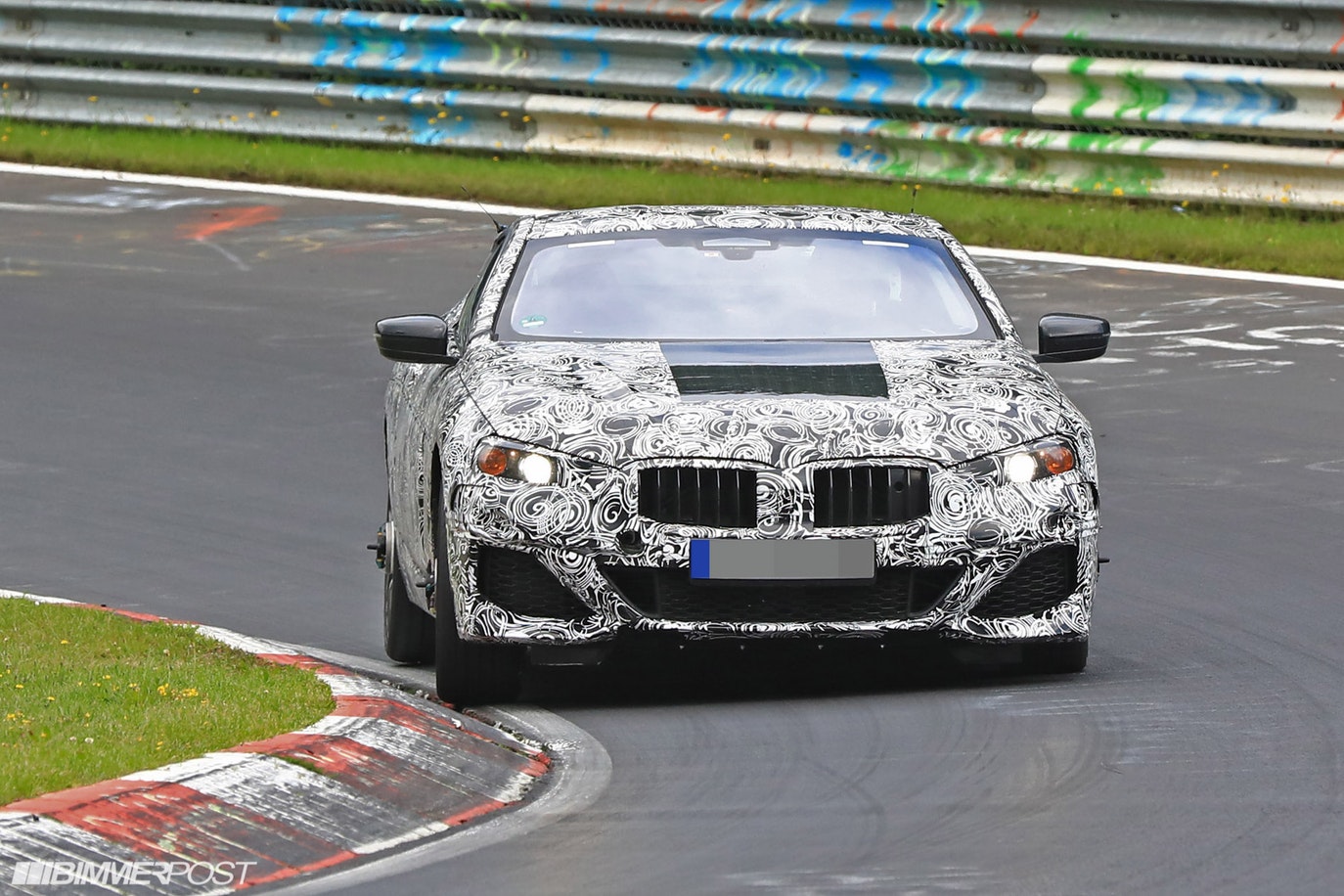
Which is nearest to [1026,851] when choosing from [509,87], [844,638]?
[844,638]

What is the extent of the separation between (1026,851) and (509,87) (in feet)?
51.8

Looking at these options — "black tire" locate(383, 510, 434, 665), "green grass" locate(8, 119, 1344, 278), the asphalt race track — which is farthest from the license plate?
"green grass" locate(8, 119, 1344, 278)

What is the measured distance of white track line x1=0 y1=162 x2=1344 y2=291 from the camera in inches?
656

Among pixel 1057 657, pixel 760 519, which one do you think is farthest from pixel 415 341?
pixel 1057 657

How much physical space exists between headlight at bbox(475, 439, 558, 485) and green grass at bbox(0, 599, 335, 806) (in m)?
0.75

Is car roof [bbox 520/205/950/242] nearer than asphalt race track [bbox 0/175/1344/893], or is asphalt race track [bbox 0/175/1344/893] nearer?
asphalt race track [bbox 0/175/1344/893]

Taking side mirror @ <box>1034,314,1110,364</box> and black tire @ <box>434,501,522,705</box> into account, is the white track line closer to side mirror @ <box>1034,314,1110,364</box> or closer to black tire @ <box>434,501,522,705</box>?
side mirror @ <box>1034,314,1110,364</box>

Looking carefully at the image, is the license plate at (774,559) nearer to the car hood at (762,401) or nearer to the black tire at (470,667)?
the car hood at (762,401)

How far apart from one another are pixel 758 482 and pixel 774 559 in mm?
206

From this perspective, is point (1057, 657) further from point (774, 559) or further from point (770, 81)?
point (770, 81)

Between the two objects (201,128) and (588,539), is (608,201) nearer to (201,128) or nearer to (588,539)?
(201,128)

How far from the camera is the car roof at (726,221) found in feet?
32.4

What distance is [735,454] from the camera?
8.18 meters

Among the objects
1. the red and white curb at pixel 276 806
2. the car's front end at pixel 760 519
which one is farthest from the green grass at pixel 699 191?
the red and white curb at pixel 276 806
